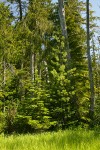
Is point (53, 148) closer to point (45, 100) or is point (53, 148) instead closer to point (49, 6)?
point (45, 100)

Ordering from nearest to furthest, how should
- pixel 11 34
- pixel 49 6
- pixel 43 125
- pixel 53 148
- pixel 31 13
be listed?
pixel 53 148
pixel 43 125
pixel 11 34
pixel 31 13
pixel 49 6

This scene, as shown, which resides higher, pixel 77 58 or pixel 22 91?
pixel 77 58

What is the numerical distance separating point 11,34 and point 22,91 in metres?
4.59

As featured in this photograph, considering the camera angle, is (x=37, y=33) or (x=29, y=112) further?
(x=37, y=33)

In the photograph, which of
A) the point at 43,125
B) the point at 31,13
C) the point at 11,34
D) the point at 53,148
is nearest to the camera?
the point at 53,148

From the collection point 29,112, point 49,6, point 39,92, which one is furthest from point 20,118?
point 49,6

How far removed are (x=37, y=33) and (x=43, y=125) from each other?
43.5 feet

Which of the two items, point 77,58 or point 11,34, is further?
point 77,58

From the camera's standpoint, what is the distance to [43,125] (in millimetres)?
14656

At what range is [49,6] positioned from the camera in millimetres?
30156

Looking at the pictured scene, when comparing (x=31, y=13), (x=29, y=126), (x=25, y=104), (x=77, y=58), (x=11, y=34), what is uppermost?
(x=31, y=13)

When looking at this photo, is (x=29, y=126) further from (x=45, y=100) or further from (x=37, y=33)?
(x=37, y=33)

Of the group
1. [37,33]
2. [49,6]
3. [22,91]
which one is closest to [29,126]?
[22,91]

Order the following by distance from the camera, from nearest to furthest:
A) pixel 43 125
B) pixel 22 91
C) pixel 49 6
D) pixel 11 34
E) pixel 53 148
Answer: pixel 53 148 → pixel 43 125 → pixel 22 91 → pixel 11 34 → pixel 49 6
